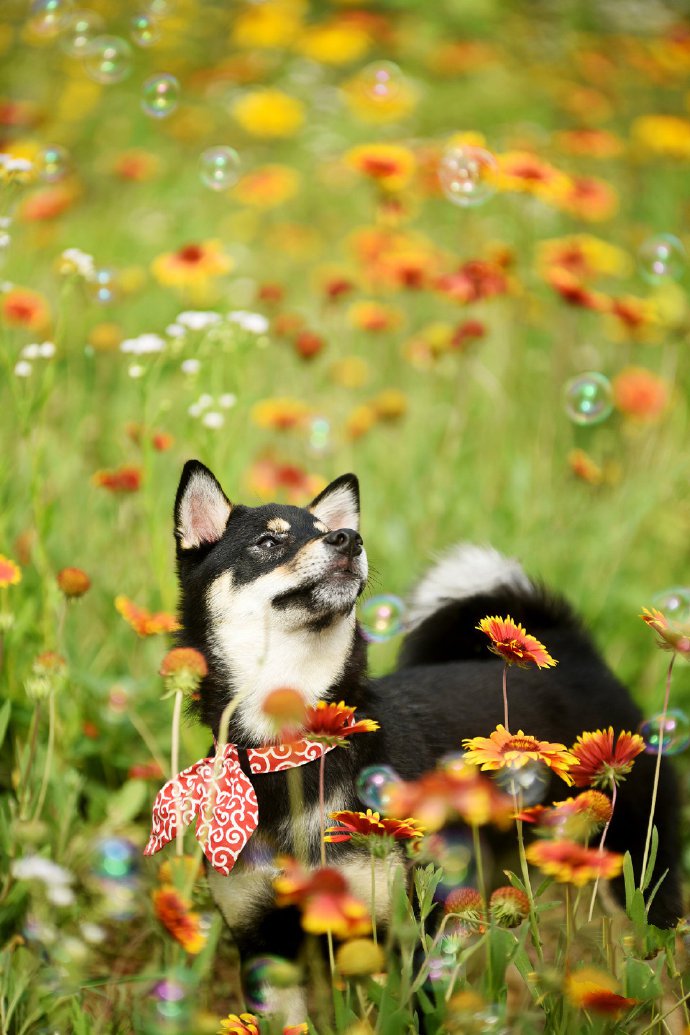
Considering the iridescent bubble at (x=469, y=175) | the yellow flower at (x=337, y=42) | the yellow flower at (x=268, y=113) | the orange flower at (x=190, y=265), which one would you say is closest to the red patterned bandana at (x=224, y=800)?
the orange flower at (x=190, y=265)

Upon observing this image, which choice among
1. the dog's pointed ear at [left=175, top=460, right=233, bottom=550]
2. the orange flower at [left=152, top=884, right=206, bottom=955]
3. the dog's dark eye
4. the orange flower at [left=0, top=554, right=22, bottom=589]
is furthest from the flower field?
the dog's dark eye

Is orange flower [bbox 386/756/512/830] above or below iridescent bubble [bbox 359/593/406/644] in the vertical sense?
above

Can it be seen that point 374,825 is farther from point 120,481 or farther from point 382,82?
point 382,82

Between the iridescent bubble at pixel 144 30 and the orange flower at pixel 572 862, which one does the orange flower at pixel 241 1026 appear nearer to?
the orange flower at pixel 572 862

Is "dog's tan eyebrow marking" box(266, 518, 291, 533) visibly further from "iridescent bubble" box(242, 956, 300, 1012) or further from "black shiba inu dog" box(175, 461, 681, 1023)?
"iridescent bubble" box(242, 956, 300, 1012)

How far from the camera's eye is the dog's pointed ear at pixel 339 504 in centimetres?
252

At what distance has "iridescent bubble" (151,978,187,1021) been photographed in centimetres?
161

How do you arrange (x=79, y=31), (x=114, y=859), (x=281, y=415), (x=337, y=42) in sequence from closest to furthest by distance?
(x=114, y=859) < (x=281, y=415) < (x=79, y=31) < (x=337, y=42)

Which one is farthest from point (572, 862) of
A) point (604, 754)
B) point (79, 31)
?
point (79, 31)

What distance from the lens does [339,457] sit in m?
4.24

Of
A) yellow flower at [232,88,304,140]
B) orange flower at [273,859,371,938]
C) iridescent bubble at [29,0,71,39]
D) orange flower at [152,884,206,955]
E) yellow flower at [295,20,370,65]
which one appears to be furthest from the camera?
yellow flower at [295,20,370,65]

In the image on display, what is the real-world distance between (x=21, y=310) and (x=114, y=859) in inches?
81.4

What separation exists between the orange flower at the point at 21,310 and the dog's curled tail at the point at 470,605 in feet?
5.25

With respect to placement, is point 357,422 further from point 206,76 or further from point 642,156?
point 206,76
